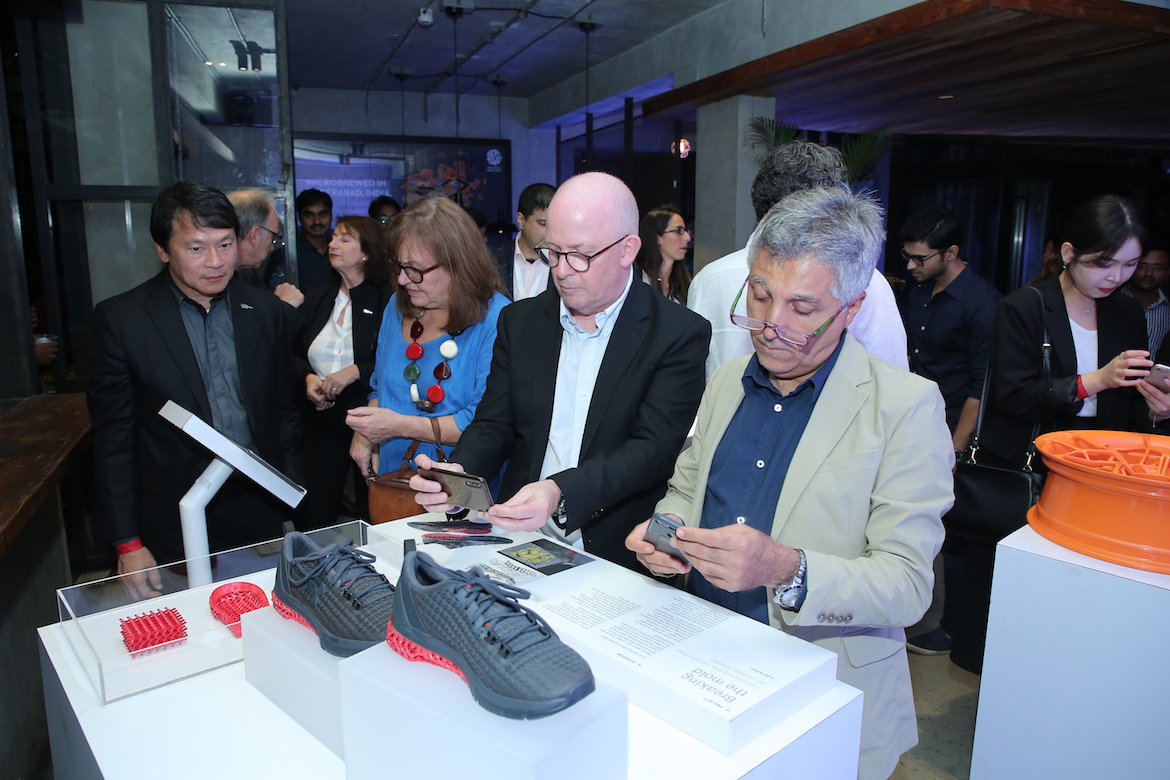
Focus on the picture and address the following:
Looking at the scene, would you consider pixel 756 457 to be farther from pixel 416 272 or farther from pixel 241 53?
pixel 241 53

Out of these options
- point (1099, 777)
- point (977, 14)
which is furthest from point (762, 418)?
point (977, 14)

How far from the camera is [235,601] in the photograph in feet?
4.88

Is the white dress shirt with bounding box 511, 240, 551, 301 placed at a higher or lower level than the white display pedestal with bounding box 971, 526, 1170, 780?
higher

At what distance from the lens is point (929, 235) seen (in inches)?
156

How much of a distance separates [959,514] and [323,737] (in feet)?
7.31

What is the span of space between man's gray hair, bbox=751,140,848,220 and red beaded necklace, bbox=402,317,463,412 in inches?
44.1

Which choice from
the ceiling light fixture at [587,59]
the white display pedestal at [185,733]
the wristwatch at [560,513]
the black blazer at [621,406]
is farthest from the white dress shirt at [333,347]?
the ceiling light fixture at [587,59]

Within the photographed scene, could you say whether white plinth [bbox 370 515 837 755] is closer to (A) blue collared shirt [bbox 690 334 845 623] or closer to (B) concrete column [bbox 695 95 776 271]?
(A) blue collared shirt [bbox 690 334 845 623]

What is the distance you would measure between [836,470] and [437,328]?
151cm

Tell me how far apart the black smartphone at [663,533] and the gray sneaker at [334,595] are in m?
0.46

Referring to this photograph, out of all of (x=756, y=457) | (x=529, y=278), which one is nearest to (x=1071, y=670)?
(x=756, y=457)

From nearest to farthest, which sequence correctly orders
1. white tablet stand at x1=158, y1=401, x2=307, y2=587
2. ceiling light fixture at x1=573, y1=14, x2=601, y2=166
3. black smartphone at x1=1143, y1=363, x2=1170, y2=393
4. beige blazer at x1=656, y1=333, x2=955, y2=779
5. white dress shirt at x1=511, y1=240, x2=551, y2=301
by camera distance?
1. beige blazer at x1=656, y1=333, x2=955, y2=779
2. white tablet stand at x1=158, y1=401, x2=307, y2=587
3. black smartphone at x1=1143, y1=363, x2=1170, y2=393
4. white dress shirt at x1=511, y1=240, x2=551, y2=301
5. ceiling light fixture at x1=573, y1=14, x2=601, y2=166

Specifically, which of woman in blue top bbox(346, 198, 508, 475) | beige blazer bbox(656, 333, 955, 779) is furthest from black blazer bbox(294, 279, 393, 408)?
beige blazer bbox(656, 333, 955, 779)

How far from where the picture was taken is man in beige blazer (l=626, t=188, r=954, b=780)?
1350mm
